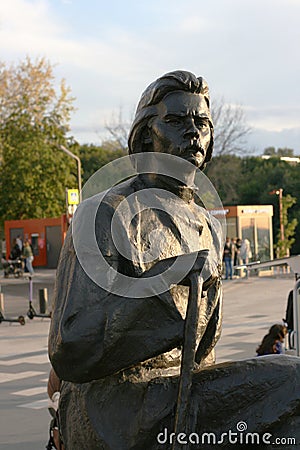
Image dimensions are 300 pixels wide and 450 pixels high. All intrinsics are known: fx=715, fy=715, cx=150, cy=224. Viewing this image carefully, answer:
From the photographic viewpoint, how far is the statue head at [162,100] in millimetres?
2193

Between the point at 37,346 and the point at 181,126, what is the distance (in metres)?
9.78

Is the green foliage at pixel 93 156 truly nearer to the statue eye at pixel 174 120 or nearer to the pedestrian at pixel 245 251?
the pedestrian at pixel 245 251

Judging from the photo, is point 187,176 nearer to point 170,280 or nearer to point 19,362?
point 170,280

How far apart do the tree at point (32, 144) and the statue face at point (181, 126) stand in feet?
99.3

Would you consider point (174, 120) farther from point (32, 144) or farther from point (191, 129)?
point (32, 144)

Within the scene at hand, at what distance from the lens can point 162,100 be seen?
2.21m

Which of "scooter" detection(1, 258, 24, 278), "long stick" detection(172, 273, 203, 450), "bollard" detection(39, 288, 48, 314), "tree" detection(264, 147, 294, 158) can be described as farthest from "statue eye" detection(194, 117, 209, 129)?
"tree" detection(264, 147, 294, 158)

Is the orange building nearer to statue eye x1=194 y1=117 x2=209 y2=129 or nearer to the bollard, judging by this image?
the bollard

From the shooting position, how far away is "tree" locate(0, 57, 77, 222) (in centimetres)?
3197

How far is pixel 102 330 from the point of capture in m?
1.88

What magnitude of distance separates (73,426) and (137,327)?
39 cm

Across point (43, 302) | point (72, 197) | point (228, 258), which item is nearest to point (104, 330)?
point (43, 302)

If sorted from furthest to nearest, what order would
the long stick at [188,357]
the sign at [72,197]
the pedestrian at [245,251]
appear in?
the pedestrian at [245,251]
the sign at [72,197]
the long stick at [188,357]

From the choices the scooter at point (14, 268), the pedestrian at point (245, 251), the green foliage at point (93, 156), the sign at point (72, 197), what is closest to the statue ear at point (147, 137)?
the sign at point (72, 197)
